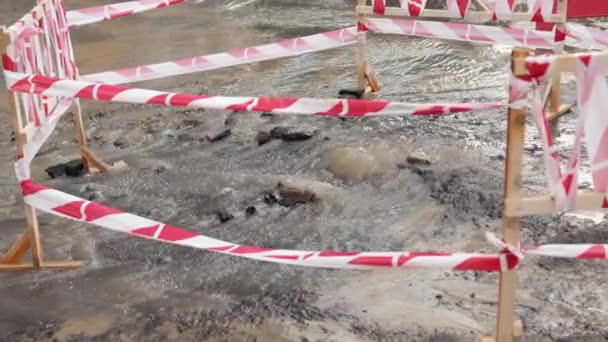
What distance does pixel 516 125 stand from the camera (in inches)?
116

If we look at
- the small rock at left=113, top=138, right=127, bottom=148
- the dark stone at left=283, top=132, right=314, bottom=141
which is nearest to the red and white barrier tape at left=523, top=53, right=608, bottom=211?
the dark stone at left=283, top=132, right=314, bottom=141

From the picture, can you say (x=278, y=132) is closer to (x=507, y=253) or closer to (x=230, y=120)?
(x=230, y=120)

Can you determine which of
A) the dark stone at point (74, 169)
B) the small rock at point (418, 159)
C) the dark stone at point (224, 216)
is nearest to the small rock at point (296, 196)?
the dark stone at point (224, 216)

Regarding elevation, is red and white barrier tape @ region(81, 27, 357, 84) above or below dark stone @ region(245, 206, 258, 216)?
above

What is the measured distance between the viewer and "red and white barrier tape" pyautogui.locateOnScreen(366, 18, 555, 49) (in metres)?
6.81

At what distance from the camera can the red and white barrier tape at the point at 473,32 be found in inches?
268

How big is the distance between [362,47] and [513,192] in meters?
4.42

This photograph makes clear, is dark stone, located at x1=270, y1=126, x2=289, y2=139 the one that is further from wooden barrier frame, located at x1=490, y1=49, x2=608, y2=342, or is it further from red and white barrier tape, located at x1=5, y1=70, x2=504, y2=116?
wooden barrier frame, located at x1=490, y1=49, x2=608, y2=342

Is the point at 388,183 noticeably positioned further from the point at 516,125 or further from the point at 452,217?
the point at 516,125

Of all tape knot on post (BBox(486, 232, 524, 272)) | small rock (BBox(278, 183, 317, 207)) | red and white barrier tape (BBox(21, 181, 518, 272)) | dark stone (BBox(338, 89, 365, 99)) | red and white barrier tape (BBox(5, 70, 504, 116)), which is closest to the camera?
tape knot on post (BBox(486, 232, 524, 272))

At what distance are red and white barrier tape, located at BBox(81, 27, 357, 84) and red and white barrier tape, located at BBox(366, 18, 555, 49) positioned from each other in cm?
38

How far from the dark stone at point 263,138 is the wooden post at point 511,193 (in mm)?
3570

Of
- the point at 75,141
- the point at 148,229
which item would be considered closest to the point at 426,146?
the point at 148,229

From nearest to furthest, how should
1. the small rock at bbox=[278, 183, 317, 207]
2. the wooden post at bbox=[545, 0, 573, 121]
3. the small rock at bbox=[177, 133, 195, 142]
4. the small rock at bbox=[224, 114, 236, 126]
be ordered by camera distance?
the small rock at bbox=[278, 183, 317, 207]
the wooden post at bbox=[545, 0, 573, 121]
the small rock at bbox=[177, 133, 195, 142]
the small rock at bbox=[224, 114, 236, 126]
